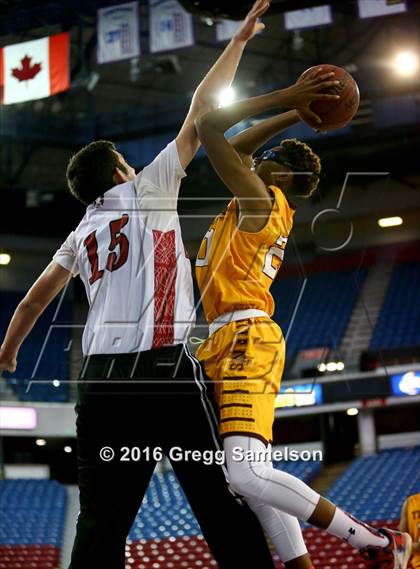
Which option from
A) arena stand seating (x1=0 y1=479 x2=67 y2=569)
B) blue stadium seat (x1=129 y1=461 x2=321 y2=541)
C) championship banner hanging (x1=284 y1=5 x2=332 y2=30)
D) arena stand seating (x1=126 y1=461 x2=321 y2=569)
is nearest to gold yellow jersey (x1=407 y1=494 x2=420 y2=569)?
arena stand seating (x1=126 y1=461 x2=321 y2=569)

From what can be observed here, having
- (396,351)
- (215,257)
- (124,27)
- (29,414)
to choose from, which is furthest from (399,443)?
(215,257)

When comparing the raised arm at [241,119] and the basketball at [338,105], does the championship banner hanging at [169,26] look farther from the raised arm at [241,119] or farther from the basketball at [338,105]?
the raised arm at [241,119]

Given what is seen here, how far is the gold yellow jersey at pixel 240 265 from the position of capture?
3.39 metres

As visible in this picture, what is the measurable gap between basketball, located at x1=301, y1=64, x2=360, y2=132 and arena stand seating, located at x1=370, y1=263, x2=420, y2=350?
453 inches

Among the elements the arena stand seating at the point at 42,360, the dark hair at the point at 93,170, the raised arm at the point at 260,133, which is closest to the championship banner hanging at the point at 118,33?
the arena stand seating at the point at 42,360

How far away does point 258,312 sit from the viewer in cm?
340

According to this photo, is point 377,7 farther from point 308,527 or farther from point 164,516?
point 164,516

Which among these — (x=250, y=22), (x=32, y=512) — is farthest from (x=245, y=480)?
(x=32, y=512)

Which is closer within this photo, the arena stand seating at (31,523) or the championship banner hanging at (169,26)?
the arena stand seating at (31,523)

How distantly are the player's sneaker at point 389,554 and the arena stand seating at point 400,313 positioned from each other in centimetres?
1186

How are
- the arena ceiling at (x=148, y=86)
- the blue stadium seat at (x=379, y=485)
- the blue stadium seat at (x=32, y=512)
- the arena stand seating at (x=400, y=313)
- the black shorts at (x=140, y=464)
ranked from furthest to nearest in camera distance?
the arena ceiling at (x=148, y=86) → the arena stand seating at (x=400, y=313) → the blue stadium seat at (x=32, y=512) → the blue stadium seat at (x=379, y=485) → the black shorts at (x=140, y=464)

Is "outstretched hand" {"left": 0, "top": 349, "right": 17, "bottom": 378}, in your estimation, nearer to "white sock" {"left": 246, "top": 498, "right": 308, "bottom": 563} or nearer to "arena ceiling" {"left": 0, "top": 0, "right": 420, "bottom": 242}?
"white sock" {"left": 246, "top": 498, "right": 308, "bottom": 563}

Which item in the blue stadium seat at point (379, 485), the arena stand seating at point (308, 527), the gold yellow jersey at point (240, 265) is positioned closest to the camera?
the gold yellow jersey at point (240, 265)

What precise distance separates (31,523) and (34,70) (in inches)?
276
